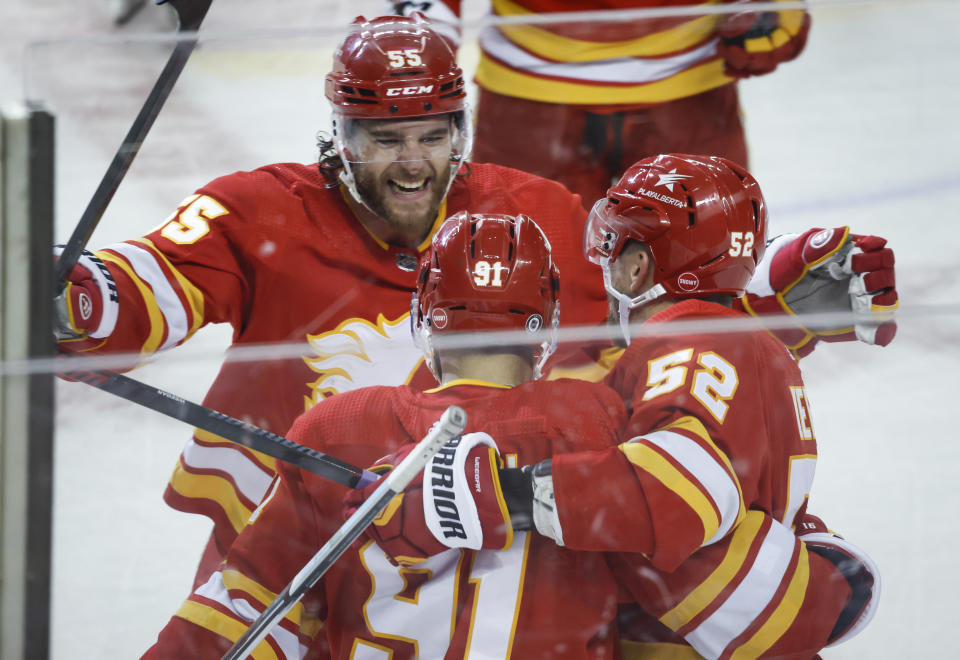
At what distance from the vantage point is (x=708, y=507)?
3.20 ft

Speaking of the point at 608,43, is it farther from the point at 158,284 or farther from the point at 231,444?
the point at 231,444

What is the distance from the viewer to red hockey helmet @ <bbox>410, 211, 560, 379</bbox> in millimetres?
1077

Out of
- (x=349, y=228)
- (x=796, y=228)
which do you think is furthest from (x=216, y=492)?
(x=796, y=228)

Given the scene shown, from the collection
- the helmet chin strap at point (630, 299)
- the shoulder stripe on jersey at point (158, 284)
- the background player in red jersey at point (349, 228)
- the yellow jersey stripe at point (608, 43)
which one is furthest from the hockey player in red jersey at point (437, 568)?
the yellow jersey stripe at point (608, 43)

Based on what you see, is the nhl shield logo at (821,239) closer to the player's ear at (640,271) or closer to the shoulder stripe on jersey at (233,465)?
the player's ear at (640,271)

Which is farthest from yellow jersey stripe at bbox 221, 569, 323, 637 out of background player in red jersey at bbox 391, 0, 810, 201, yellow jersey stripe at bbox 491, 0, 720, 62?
yellow jersey stripe at bbox 491, 0, 720, 62

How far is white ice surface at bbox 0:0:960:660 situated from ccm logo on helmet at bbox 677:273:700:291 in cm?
16

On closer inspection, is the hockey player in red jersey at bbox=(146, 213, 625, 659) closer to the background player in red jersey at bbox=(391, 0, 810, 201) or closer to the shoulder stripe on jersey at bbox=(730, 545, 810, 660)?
the shoulder stripe on jersey at bbox=(730, 545, 810, 660)

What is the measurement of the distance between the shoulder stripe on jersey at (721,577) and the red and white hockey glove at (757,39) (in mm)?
1159

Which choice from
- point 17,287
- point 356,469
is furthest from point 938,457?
point 17,287

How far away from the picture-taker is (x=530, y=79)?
2127 millimetres

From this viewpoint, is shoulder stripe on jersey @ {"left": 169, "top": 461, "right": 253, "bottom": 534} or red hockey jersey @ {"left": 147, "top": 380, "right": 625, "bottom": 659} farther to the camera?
shoulder stripe on jersey @ {"left": 169, "top": 461, "right": 253, "bottom": 534}

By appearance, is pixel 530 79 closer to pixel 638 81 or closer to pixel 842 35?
pixel 638 81

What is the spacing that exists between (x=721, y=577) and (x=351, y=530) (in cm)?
30
